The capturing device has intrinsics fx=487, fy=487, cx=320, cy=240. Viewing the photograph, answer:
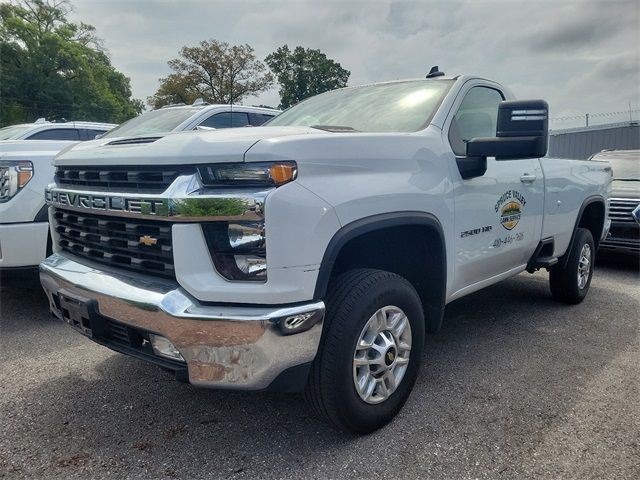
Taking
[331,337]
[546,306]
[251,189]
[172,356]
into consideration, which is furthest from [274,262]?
[546,306]

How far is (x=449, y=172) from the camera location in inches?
112

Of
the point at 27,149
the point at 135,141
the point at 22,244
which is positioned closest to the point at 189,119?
the point at 27,149

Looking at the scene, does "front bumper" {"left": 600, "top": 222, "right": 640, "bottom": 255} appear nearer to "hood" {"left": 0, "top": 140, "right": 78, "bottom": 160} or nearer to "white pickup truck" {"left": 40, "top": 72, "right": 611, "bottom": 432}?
"white pickup truck" {"left": 40, "top": 72, "right": 611, "bottom": 432}

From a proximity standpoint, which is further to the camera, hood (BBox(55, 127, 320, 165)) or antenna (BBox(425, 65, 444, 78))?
antenna (BBox(425, 65, 444, 78))

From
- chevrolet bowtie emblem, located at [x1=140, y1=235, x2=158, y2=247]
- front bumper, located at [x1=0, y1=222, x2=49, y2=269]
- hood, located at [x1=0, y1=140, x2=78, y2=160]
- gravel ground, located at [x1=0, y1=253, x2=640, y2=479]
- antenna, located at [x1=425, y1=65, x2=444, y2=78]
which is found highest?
antenna, located at [x1=425, y1=65, x2=444, y2=78]

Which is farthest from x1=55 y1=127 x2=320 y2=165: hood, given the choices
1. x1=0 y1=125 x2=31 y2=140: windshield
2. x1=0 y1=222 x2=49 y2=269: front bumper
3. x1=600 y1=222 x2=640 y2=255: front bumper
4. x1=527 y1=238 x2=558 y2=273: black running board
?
x1=600 y1=222 x2=640 y2=255: front bumper

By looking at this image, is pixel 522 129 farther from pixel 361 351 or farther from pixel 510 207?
pixel 361 351

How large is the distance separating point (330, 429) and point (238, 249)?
3.75ft

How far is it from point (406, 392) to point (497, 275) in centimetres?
135

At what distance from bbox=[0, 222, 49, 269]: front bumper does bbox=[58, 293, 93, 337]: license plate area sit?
5.24ft

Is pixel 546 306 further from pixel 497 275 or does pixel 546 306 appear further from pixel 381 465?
pixel 381 465

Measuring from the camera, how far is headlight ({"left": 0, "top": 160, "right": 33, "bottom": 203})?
3.86 meters

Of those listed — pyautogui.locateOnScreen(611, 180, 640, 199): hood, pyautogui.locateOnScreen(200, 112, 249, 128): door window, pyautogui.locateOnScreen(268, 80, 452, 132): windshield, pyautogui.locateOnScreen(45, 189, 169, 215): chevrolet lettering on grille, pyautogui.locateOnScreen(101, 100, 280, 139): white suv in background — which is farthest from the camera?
pyautogui.locateOnScreen(611, 180, 640, 199): hood

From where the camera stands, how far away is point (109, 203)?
7.54 ft
